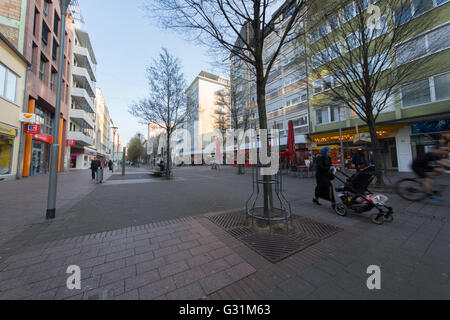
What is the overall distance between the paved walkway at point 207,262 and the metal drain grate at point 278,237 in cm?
13

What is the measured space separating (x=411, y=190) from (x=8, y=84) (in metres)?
22.3

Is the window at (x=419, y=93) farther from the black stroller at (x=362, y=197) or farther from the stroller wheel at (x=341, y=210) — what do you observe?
the stroller wheel at (x=341, y=210)

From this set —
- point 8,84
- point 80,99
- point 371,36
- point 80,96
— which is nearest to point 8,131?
point 8,84

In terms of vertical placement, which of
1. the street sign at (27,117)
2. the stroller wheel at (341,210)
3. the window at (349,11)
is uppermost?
the window at (349,11)

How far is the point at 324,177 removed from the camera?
5219mm

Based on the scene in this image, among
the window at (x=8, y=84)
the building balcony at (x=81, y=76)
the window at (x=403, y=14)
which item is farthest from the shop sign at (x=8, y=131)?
the window at (x=403, y=14)

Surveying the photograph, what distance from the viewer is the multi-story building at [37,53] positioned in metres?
12.6

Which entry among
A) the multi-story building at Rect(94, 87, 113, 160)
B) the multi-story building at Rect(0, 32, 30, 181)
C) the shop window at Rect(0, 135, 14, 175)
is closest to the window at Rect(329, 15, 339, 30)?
the multi-story building at Rect(0, 32, 30, 181)

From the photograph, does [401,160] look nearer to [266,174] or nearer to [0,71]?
[266,174]

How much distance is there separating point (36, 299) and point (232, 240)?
2488 millimetres

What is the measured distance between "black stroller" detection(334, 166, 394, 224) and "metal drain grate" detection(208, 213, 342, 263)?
44.7 inches

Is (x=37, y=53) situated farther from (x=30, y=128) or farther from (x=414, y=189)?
(x=414, y=189)

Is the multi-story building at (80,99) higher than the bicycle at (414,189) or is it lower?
higher
